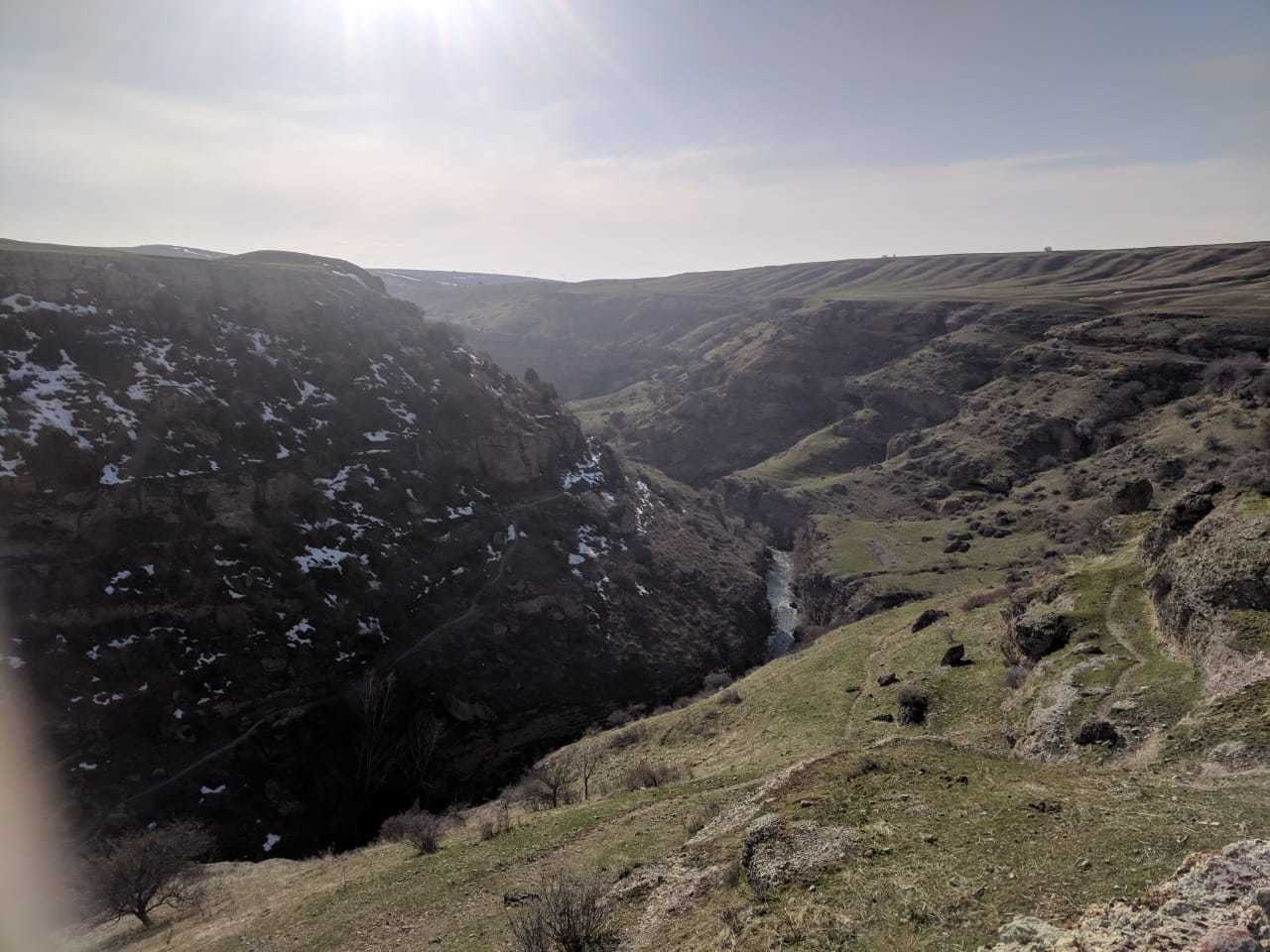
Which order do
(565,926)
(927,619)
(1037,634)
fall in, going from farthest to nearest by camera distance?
(927,619) < (1037,634) < (565,926)

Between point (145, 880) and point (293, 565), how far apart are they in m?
34.5

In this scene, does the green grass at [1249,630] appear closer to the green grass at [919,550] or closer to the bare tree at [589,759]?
the bare tree at [589,759]

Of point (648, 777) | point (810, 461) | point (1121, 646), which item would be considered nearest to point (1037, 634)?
Result: point (1121, 646)

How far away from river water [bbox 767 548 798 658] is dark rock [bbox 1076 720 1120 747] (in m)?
55.8

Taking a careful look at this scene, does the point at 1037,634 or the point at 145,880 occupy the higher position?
the point at 1037,634

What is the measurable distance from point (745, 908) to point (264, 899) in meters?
20.9

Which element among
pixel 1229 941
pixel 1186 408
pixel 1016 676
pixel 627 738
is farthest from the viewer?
pixel 1186 408

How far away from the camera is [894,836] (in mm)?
14211

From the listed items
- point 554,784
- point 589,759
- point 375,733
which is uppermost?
point 554,784

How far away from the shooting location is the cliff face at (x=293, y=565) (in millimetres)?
45719

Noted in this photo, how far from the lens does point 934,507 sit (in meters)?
101

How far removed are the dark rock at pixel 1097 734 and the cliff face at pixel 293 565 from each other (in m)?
42.3

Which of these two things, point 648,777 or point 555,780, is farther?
point 555,780

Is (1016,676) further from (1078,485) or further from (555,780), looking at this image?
(1078,485)
